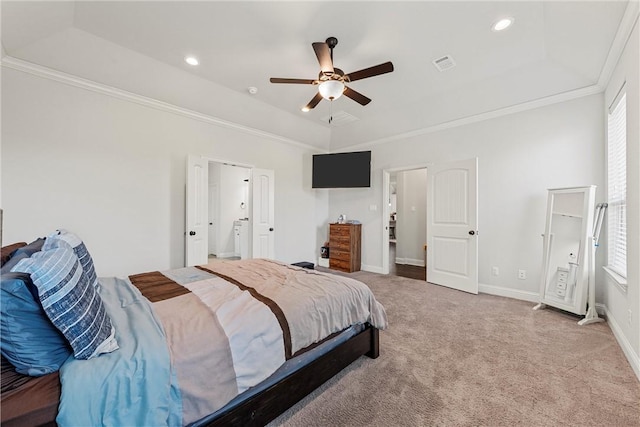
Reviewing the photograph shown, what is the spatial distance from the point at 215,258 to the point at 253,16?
546 cm

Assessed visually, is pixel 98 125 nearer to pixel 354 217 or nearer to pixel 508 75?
pixel 354 217

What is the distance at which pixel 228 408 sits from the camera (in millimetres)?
1279

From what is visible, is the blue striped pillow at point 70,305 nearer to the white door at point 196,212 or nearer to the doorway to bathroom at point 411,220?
the white door at point 196,212

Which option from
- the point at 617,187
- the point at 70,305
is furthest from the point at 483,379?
the point at 617,187

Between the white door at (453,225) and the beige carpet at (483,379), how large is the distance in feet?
3.60

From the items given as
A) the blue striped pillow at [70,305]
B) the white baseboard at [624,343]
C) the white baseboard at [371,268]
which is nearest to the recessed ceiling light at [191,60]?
the blue striped pillow at [70,305]

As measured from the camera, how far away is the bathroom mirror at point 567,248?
2.88 m

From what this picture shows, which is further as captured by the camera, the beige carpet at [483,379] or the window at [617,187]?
the window at [617,187]

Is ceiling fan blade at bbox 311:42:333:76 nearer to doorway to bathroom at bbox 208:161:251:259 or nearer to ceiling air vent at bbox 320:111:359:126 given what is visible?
ceiling air vent at bbox 320:111:359:126

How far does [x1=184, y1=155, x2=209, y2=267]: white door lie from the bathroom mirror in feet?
15.4

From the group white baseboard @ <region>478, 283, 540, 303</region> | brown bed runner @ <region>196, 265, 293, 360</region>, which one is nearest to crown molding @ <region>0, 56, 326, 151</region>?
brown bed runner @ <region>196, 265, 293, 360</region>

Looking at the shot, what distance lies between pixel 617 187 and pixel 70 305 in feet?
15.0

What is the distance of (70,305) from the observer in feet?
3.33

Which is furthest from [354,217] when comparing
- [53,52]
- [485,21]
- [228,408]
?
[53,52]
